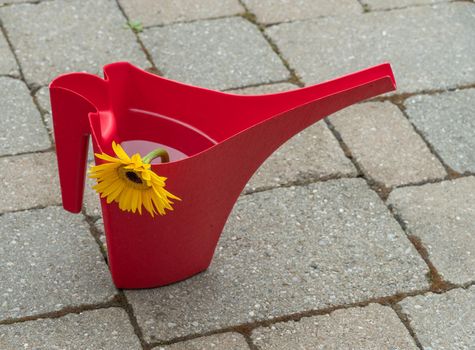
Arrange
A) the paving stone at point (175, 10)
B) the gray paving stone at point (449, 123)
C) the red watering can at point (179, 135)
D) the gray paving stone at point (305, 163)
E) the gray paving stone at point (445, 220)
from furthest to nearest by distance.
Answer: the paving stone at point (175, 10) < the gray paving stone at point (449, 123) < the gray paving stone at point (305, 163) < the gray paving stone at point (445, 220) < the red watering can at point (179, 135)

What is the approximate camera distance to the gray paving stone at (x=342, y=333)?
2.03 meters

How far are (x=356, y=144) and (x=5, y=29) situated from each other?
1186 mm

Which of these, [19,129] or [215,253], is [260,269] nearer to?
[215,253]

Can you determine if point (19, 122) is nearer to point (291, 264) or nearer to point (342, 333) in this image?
point (291, 264)

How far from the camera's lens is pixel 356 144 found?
2598 millimetres

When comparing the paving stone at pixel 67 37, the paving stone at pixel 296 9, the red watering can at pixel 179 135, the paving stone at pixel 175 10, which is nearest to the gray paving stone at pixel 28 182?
the red watering can at pixel 179 135

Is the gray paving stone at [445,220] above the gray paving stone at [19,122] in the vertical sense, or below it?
above

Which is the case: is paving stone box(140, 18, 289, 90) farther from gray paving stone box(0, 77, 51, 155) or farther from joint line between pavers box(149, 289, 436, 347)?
joint line between pavers box(149, 289, 436, 347)

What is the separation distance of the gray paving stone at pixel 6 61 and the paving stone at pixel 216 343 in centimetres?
115

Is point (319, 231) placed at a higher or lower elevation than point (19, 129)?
higher

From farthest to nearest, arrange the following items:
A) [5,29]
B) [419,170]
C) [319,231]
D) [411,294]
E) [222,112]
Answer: [5,29] < [419,170] < [319,231] < [411,294] < [222,112]

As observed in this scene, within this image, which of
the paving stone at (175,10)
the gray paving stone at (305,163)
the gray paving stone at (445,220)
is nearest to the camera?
the gray paving stone at (445,220)

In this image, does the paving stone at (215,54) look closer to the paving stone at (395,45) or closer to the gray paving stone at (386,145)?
the paving stone at (395,45)

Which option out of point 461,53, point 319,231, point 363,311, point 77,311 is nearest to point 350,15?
point 461,53
